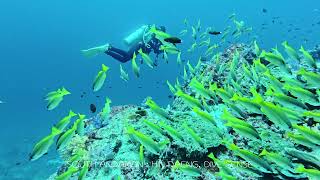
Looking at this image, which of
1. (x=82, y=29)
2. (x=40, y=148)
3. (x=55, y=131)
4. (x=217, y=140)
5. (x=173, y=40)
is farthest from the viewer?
(x=82, y=29)

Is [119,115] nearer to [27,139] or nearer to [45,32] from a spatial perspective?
[27,139]

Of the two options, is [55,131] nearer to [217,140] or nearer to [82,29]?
[217,140]

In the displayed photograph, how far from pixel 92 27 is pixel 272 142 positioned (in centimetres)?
17995

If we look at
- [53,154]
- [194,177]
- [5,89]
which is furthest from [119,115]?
[5,89]

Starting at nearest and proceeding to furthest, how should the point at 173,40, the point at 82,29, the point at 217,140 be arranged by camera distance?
the point at 217,140, the point at 173,40, the point at 82,29

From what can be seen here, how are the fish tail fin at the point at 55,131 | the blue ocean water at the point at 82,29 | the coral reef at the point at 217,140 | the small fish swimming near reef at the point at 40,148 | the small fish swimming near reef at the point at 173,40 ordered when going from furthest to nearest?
the blue ocean water at the point at 82,29 → the small fish swimming near reef at the point at 173,40 → the fish tail fin at the point at 55,131 → the small fish swimming near reef at the point at 40,148 → the coral reef at the point at 217,140

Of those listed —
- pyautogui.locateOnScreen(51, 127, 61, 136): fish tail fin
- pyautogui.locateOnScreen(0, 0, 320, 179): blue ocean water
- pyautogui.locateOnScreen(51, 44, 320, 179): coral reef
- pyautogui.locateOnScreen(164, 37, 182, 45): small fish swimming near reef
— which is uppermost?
pyautogui.locateOnScreen(0, 0, 320, 179): blue ocean water

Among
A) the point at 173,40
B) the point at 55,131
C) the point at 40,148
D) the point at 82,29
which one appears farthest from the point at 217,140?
the point at 82,29

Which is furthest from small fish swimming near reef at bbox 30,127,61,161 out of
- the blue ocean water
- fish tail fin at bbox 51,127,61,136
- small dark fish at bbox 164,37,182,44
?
the blue ocean water

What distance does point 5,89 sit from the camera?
122 metres

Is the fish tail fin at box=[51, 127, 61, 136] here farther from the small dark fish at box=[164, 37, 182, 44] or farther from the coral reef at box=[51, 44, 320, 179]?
the small dark fish at box=[164, 37, 182, 44]

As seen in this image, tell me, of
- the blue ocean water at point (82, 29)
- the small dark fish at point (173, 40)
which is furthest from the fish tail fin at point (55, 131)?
the blue ocean water at point (82, 29)

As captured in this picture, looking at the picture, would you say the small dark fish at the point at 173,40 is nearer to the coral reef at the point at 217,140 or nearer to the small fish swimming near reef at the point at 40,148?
the coral reef at the point at 217,140

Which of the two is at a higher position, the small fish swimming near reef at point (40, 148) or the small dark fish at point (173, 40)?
the small dark fish at point (173, 40)
